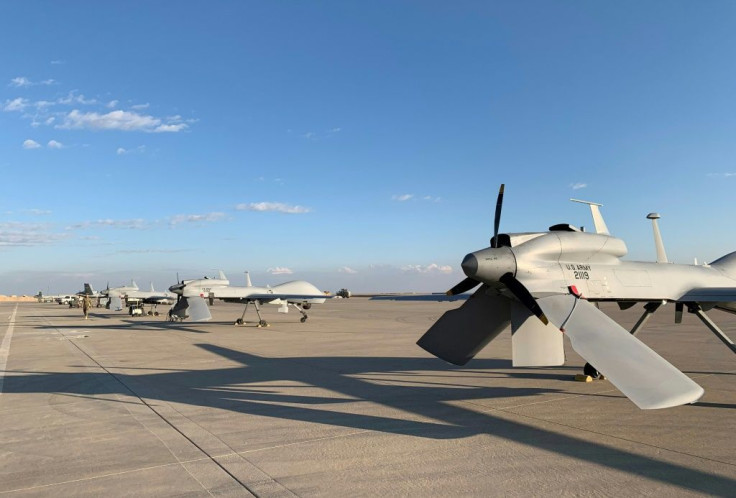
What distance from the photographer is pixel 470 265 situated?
8.83 meters

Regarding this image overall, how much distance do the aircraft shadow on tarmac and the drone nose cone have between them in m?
2.50

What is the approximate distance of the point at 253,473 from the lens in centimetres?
602

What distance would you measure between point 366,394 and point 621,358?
5.19 meters

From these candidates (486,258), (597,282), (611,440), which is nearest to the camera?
(611,440)

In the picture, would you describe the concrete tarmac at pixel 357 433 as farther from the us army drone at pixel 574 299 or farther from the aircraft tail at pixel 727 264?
the aircraft tail at pixel 727 264

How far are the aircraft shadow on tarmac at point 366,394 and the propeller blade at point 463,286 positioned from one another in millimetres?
2158

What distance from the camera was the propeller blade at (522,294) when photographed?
27.7 feet

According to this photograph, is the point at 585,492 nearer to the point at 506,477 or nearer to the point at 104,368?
the point at 506,477

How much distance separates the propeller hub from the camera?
8.85 metres

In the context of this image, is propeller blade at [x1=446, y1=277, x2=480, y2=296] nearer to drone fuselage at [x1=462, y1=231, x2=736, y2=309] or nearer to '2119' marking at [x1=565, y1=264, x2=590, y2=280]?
drone fuselage at [x1=462, y1=231, x2=736, y2=309]

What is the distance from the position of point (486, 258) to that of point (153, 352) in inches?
604

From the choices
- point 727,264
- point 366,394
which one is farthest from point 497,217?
point 727,264

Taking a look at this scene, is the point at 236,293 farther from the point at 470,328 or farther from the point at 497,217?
the point at 497,217

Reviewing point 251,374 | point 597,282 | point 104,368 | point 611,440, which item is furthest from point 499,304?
point 104,368
